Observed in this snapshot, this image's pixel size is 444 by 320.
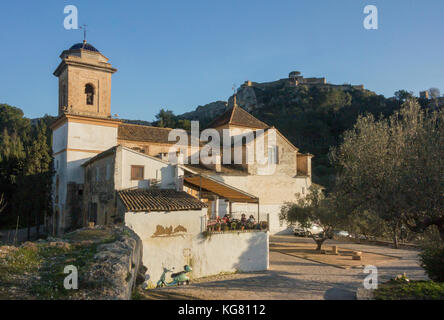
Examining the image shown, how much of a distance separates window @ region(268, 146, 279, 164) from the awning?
9.69 meters

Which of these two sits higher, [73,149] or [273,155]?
[273,155]

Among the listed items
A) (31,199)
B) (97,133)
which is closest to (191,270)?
(97,133)

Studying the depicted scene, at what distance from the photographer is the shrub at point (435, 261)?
10391mm

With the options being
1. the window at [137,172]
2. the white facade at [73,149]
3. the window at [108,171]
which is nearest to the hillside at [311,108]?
the white facade at [73,149]

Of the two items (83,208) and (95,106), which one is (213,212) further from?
(95,106)

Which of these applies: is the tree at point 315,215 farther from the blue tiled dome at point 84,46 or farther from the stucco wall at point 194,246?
the blue tiled dome at point 84,46

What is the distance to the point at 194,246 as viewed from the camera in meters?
14.9

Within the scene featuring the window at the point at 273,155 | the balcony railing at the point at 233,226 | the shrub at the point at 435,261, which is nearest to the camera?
the shrub at the point at 435,261

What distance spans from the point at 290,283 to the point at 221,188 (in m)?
7.73

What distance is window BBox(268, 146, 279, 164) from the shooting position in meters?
29.1

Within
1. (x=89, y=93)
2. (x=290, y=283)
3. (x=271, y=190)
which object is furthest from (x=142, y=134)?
(x=290, y=283)

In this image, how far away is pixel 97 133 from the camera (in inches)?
934

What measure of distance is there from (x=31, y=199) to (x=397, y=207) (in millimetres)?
29280

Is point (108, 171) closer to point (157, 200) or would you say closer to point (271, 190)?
point (157, 200)
